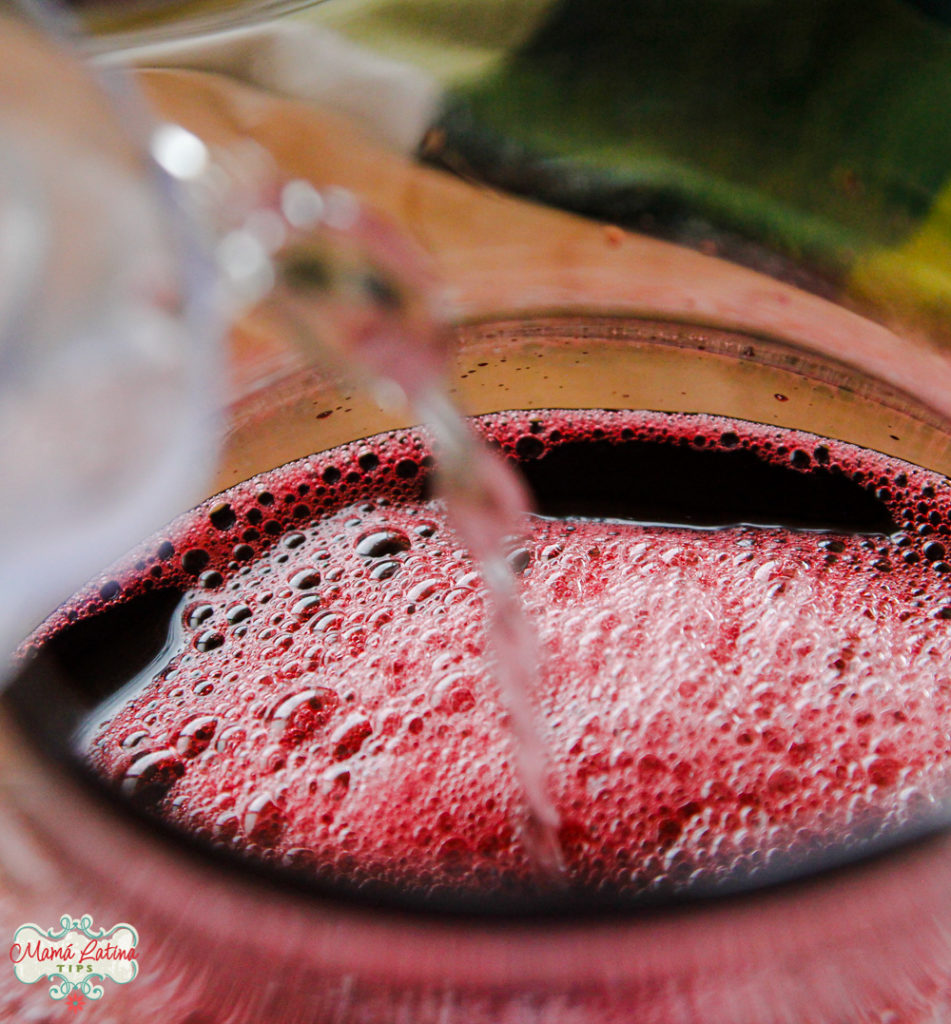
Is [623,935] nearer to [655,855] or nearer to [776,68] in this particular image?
[655,855]

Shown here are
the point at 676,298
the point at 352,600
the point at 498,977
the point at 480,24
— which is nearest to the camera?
the point at 498,977

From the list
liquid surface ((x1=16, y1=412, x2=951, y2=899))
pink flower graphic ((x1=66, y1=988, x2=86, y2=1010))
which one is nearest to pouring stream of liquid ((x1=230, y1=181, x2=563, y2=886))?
liquid surface ((x1=16, y1=412, x2=951, y2=899))

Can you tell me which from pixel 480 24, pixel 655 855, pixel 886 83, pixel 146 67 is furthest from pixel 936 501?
pixel 146 67

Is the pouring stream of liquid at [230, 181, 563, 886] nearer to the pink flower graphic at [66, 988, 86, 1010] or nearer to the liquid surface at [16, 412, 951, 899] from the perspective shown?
the liquid surface at [16, 412, 951, 899]

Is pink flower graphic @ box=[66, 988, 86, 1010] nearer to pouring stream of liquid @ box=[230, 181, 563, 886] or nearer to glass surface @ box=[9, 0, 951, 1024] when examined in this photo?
glass surface @ box=[9, 0, 951, 1024]

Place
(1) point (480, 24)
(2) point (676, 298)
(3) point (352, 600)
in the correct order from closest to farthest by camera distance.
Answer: (3) point (352, 600), (2) point (676, 298), (1) point (480, 24)

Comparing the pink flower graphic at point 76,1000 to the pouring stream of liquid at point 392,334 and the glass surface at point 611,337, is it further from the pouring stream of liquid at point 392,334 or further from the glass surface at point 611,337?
the pouring stream of liquid at point 392,334

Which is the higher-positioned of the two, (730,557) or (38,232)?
(38,232)

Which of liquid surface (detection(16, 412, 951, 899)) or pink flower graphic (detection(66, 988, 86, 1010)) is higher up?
liquid surface (detection(16, 412, 951, 899))
